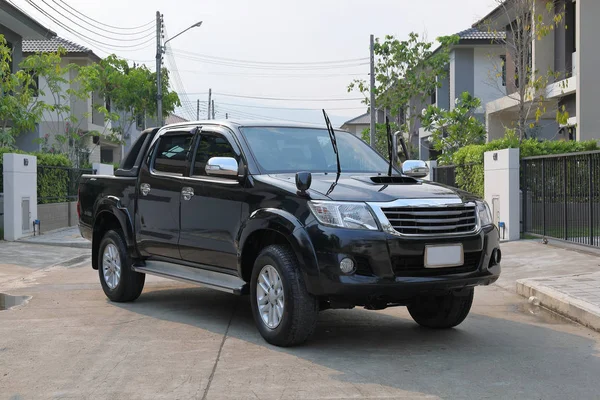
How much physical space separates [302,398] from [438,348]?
1917 mm

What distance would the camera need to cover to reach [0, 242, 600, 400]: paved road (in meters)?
5.25

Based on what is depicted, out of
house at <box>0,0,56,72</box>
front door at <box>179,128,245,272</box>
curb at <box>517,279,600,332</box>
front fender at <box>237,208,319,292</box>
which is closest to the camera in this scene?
front fender at <box>237,208,319,292</box>

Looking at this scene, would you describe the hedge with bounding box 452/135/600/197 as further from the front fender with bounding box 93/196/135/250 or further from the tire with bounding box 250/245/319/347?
the tire with bounding box 250/245/319/347

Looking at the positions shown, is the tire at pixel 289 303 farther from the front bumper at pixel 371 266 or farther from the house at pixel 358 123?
the house at pixel 358 123

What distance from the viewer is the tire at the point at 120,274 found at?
8.76 m

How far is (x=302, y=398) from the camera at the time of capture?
5.01 m

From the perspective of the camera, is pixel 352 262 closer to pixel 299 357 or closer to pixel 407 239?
pixel 407 239

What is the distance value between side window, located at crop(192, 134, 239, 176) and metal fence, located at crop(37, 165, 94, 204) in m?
12.4

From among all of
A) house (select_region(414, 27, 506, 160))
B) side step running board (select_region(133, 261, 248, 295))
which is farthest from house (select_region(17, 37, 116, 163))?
side step running board (select_region(133, 261, 248, 295))

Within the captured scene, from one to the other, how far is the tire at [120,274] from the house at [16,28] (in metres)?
20.0

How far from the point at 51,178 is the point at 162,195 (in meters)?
13.1

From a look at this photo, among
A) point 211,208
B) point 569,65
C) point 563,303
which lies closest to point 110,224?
point 211,208

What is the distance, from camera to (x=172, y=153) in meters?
8.41

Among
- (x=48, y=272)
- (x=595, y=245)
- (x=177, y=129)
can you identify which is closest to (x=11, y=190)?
(x=48, y=272)
